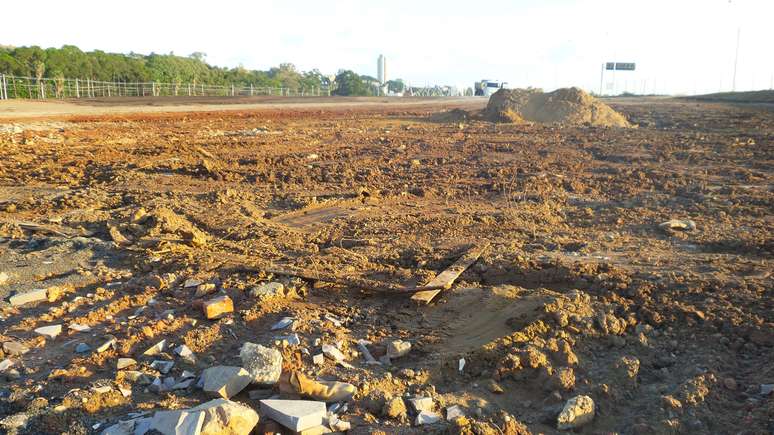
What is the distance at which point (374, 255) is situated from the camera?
6.20 m

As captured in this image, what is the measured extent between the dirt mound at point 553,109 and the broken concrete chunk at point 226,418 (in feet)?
75.0

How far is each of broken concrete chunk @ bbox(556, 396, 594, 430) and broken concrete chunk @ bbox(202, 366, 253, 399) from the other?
74.5 inches

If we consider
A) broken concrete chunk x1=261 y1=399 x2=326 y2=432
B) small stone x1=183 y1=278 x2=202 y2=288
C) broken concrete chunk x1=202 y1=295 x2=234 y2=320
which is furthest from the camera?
small stone x1=183 y1=278 x2=202 y2=288

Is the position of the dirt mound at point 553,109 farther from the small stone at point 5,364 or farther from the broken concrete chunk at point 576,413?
the small stone at point 5,364

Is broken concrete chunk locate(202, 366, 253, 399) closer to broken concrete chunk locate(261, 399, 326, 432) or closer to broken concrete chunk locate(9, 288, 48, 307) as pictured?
broken concrete chunk locate(261, 399, 326, 432)

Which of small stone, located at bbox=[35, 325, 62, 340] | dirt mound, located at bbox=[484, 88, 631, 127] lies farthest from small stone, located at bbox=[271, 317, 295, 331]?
dirt mound, located at bbox=[484, 88, 631, 127]

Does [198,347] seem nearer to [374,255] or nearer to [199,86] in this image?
[374,255]

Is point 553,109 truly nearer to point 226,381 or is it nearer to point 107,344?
point 107,344

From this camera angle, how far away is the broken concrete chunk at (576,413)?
3.35 meters

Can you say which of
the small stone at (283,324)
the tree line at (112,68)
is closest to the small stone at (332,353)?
the small stone at (283,324)

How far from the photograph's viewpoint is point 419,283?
5.29m

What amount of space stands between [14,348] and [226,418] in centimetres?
206

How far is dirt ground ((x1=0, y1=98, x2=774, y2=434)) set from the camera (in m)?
3.53

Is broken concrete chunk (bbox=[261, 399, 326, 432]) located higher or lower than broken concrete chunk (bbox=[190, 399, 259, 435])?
lower
